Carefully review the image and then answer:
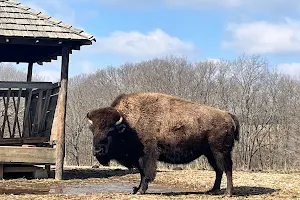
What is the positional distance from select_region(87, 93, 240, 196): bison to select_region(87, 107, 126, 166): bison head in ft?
0.12

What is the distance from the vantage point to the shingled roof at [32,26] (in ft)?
49.6

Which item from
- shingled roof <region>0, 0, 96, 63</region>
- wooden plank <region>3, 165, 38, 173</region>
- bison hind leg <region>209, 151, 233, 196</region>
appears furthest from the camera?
wooden plank <region>3, 165, 38, 173</region>

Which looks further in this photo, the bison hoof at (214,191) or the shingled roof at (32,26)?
the shingled roof at (32,26)

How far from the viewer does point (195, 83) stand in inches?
2121

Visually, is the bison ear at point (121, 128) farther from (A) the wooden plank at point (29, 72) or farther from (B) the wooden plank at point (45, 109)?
(A) the wooden plank at point (29, 72)

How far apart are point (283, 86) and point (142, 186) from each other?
4526 cm

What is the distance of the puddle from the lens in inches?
482

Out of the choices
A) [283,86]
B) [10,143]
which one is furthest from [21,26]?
[283,86]

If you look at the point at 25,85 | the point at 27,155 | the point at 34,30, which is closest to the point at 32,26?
the point at 34,30

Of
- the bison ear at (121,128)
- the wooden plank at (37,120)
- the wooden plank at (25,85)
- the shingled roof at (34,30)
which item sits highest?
the shingled roof at (34,30)

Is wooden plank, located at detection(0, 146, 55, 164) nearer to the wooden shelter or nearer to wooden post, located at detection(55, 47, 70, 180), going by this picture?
the wooden shelter

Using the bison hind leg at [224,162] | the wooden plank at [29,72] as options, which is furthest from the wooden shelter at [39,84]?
the bison hind leg at [224,162]

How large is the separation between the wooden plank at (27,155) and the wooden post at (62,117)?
239 millimetres

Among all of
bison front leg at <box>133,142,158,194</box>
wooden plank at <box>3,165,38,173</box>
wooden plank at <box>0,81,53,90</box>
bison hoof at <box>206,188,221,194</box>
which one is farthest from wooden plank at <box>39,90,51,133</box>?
bison hoof at <box>206,188,221,194</box>
